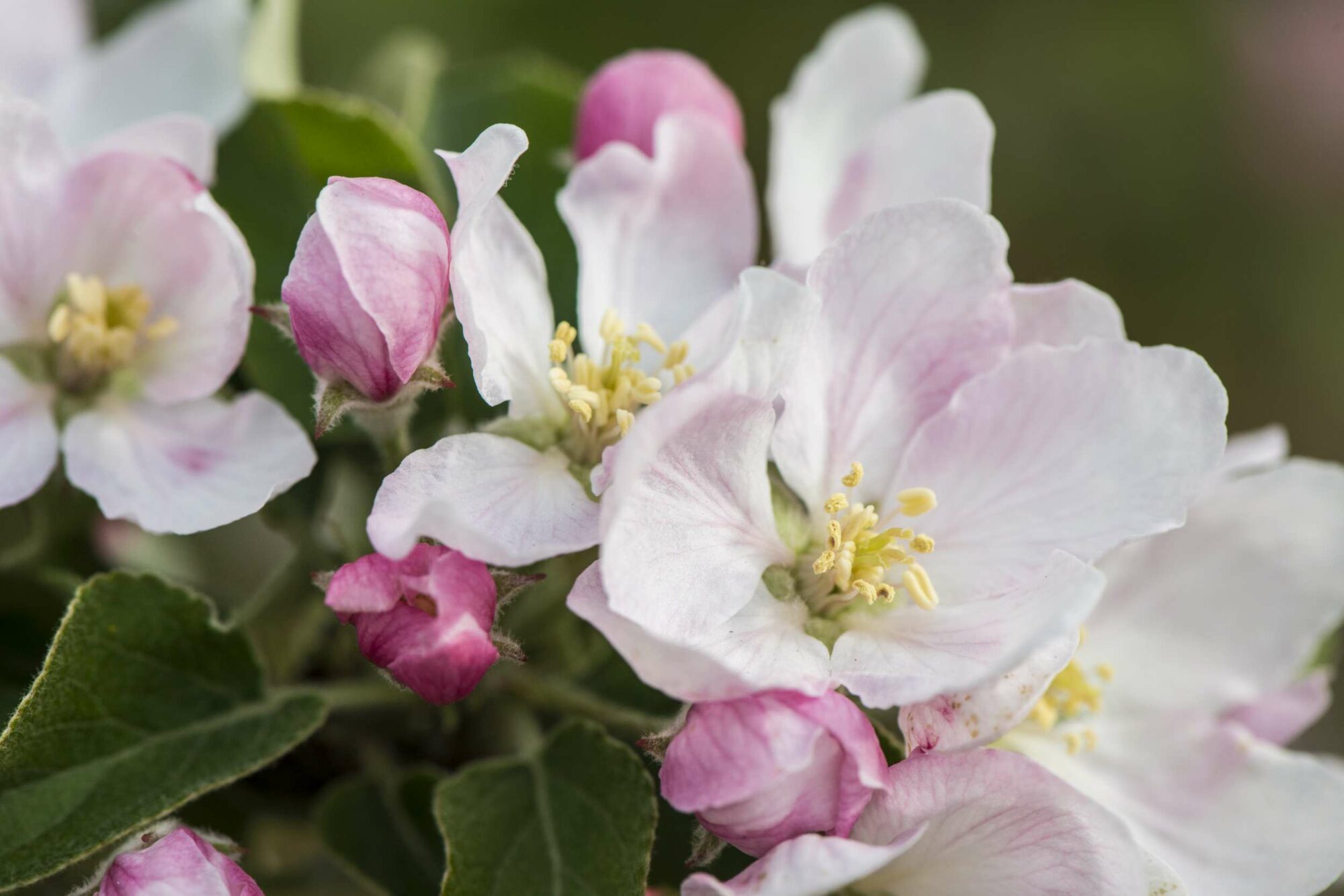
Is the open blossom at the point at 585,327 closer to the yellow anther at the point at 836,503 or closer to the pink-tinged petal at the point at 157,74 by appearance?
the yellow anther at the point at 836,503

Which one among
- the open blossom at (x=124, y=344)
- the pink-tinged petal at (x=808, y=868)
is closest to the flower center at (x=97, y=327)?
the open blossom at (x=124, y=344)

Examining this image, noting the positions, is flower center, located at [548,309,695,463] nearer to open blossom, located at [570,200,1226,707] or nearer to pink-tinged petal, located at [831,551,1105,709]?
open blossom, located at [570,200,1226,707]

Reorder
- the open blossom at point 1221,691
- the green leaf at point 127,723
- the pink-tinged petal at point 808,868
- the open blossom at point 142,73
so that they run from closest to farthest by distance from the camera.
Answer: the pink-tinged petal at point 808,868, the green leaf at point 127,723, the open blossom at point 1221,691, the open blossom at point 142,73

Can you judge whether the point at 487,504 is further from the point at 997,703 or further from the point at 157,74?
the point at 157,74

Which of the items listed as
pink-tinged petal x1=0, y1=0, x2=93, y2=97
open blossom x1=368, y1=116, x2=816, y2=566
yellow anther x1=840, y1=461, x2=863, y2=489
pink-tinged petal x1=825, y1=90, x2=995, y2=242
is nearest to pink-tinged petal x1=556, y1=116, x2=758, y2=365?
open blossom x1=368, y1=116, x2=816, y2=566

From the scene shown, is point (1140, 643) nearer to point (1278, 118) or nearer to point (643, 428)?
point (643, 428)

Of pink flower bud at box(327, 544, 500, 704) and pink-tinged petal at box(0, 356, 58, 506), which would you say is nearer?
pink flower bud at box(327, 544, 500, 704)
